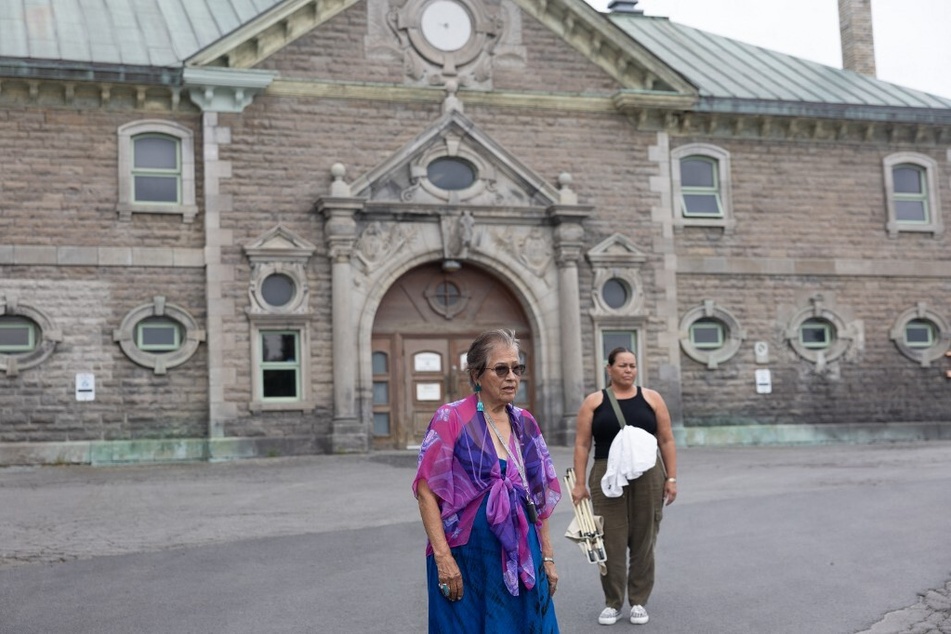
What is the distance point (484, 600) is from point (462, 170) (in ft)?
52.2

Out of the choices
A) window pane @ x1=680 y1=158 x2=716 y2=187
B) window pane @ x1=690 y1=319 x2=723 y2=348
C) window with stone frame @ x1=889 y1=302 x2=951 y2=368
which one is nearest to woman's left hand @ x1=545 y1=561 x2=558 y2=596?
window pane @ x1=690 y1=319 x2=723 y2=348

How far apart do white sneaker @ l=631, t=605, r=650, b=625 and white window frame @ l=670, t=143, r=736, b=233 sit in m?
15.1

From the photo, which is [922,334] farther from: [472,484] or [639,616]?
[472,484]

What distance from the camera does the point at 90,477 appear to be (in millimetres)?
15344

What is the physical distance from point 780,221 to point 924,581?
48.7ft

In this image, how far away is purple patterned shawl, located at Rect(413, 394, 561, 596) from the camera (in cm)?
438

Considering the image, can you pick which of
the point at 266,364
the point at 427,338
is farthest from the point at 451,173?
the point at 266,364

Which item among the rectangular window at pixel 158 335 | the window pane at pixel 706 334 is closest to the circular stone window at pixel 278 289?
the rectangular window at pixel 158 335

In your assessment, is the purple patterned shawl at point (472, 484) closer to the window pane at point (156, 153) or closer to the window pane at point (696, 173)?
the window pane at point (156, 153)

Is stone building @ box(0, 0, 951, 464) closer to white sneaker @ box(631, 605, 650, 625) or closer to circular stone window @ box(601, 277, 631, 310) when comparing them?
circular stone window @ box(601, 277, 631, 310)

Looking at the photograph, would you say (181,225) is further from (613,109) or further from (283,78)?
(613,109)

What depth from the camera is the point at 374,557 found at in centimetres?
891

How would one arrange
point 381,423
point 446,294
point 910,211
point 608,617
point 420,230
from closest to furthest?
point 608,617 → point 420,230 → point 381,423 → point 446,294 → point 910,211

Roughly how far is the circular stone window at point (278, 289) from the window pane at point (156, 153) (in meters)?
2.51
